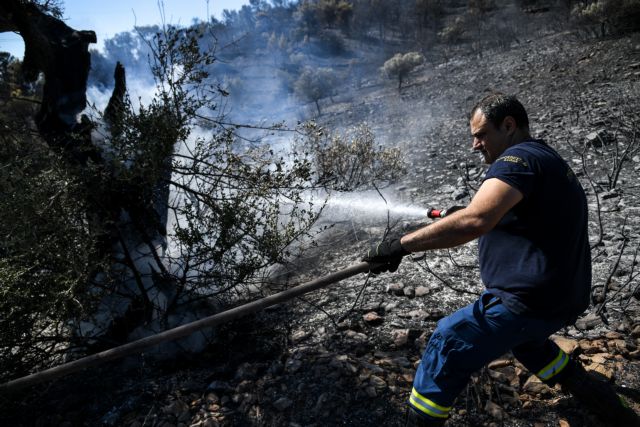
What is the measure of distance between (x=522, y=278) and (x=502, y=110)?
790 mm

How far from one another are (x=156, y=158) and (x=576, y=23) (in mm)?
20288

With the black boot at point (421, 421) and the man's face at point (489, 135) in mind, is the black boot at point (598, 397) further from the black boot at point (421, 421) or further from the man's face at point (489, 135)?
the man's face at point (489, 135)

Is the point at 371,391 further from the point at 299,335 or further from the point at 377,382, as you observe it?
the point at 299,335

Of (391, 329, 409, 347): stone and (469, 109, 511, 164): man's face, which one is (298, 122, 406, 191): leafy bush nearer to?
(391, 329, 409, 347): stone

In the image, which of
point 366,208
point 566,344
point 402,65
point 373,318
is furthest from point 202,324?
point 402,65

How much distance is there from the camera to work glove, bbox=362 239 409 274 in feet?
6.36

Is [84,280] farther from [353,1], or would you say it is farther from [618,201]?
[353,1]

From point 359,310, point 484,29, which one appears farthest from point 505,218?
point 484,29

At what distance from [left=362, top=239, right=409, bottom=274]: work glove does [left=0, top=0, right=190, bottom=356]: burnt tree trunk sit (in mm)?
2218

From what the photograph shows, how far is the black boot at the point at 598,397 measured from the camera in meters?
1.96

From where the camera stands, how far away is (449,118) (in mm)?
11633

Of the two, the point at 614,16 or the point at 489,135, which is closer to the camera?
the point at 489,135

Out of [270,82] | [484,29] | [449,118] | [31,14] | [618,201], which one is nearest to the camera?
[31,14]

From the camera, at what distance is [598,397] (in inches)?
77.8
